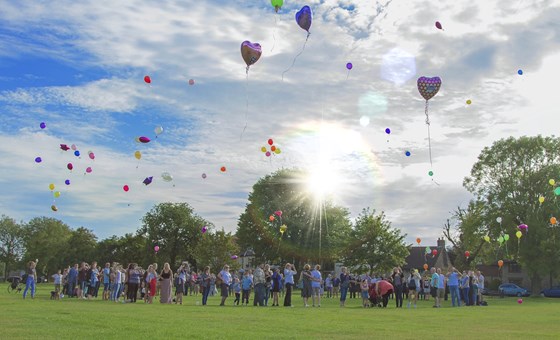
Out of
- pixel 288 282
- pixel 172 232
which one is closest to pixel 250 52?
pixel 288 282

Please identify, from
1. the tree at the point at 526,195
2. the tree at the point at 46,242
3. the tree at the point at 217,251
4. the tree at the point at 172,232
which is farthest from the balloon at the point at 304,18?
the tree at the point at 46,242

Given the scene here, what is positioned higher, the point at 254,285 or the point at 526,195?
the point at 526,195

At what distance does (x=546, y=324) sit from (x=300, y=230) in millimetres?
44918

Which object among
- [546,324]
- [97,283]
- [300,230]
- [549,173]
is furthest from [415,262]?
[546,324]

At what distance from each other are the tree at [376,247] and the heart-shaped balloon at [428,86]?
31252 millimetres

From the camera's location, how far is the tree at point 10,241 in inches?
4100

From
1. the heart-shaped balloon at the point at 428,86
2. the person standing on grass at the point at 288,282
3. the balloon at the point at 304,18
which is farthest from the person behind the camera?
the person standing on grass at the point at 288,282

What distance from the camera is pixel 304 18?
18109 millimetres

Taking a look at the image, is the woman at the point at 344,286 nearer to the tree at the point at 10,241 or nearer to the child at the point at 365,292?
the child at the point at 365,292

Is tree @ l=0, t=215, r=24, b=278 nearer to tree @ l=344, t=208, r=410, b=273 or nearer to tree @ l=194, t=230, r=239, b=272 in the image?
tree @ l=194, t=230, r=239, b=272

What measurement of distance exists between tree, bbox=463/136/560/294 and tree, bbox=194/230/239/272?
25.9 meters

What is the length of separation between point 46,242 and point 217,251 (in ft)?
169

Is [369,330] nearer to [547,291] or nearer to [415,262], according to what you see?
[547,291]

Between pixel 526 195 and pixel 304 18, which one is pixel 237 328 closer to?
pixel 304 18
